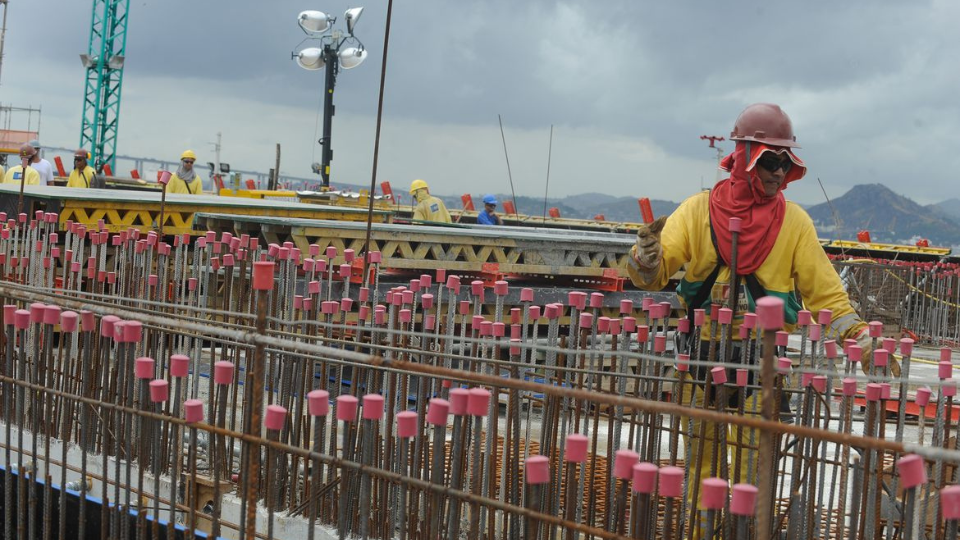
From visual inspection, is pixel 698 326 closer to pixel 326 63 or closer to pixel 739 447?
pixel 739 447

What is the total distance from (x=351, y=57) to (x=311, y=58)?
3.51 feet

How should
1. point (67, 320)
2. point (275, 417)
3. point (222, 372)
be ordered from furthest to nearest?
point (67, 320)
point (222, 372)
point (275, 417)

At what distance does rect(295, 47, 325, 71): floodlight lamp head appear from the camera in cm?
2305

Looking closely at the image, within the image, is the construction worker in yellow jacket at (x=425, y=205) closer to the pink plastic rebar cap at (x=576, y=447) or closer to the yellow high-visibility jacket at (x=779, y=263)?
the yellow high-visibility jacket at (x=779, y=263)

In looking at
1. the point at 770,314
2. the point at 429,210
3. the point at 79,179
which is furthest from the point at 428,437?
the point at 79,179

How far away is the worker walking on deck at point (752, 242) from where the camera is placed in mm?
5012

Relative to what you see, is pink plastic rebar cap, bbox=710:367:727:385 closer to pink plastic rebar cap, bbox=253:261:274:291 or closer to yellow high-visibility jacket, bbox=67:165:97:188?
pink plastic rebar cap, bbox=253:261:274:291

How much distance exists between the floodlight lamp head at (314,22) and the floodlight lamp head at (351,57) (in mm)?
706

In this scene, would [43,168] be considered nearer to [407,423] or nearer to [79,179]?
[79,179]

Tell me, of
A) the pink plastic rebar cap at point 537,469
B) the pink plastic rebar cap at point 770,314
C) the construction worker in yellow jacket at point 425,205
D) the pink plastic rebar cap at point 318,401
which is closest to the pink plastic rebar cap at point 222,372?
the pink plastic rebar cap at point 318,401

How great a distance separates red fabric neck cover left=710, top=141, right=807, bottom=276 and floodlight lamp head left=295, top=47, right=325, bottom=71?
19047 millimetres

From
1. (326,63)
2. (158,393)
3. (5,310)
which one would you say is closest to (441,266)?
(5,310)

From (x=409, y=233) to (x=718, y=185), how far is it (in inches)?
166

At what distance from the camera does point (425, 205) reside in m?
16.5
